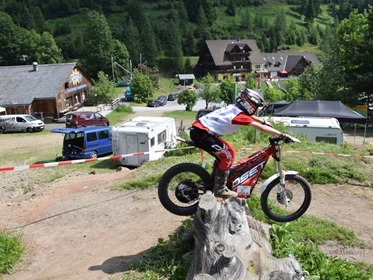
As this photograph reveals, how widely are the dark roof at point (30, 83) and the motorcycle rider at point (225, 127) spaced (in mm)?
36621

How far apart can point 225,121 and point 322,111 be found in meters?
19.5

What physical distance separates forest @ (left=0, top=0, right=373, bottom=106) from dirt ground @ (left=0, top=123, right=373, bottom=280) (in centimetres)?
3036

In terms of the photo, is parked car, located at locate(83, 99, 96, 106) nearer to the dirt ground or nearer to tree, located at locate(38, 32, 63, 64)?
tree, located at locate(38, 32, 63, 64)

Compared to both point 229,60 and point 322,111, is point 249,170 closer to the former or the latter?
point 322,111

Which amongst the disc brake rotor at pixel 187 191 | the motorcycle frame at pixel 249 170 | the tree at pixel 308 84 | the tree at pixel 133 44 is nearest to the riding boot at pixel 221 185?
the motorcycle frame at pixel 249 170

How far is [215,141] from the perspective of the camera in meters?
5.87

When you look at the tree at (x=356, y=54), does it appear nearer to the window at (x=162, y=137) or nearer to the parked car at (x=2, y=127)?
the window at (x=162, y=137)

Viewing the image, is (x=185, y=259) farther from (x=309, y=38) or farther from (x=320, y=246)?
(x=309, y=38)

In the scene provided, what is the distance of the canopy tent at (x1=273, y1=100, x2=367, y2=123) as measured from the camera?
23328 mm

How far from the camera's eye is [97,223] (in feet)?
26.0

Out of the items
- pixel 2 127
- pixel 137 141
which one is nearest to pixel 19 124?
pixel 2 127

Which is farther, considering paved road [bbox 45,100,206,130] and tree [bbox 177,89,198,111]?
tree [bbox 177,89,198,111]

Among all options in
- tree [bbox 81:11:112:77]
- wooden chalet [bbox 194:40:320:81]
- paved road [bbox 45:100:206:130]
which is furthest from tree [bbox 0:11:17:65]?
wooden chalet [bbox 194:40:320:81]

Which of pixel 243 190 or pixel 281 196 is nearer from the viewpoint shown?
pixel 243 190
